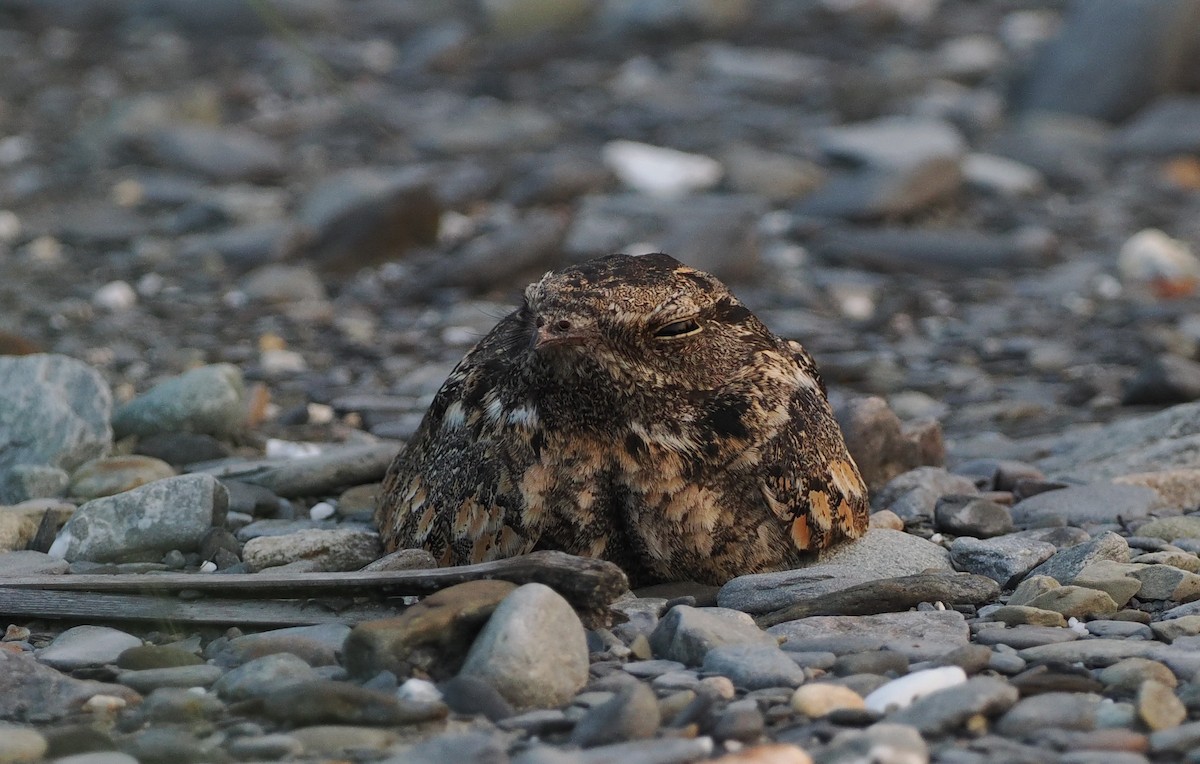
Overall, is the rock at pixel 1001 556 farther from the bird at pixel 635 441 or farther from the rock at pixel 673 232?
the rock at pixel 673 232

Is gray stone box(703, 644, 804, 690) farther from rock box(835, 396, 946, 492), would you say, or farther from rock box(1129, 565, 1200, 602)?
rock box(835, 396, 946, 492)

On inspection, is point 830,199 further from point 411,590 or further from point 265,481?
point 411,590

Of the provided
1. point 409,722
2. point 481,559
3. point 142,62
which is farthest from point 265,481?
point 142,62

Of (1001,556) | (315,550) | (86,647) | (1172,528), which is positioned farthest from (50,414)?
(1172,528)

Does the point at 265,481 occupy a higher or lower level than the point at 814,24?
lower

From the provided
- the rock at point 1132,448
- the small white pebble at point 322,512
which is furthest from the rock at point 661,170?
the small white pebble at point 322,512
